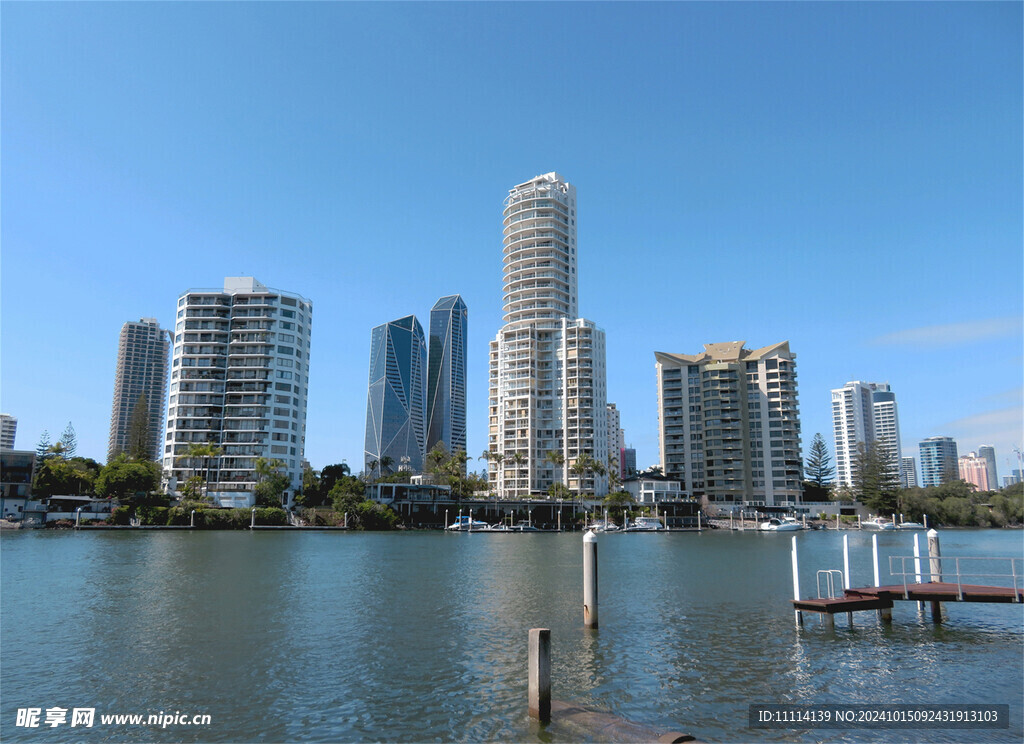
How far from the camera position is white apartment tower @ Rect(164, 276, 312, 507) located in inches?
5689

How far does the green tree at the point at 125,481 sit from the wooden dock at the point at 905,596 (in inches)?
4966

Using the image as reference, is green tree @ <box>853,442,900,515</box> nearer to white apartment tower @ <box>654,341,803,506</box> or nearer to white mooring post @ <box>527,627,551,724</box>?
white apartment tower @ <box>654,341,803,506</box>

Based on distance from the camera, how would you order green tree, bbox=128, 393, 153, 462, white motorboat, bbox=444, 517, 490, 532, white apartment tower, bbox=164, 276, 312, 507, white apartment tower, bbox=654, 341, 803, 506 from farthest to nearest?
white apartment tower, bbox=654, 341, 803, 506 → green tree, bbox=128, 393, 153, 462 → white apartment tower, bbox=164, 276, 312, 507 → white motorboat, bbox=444, 517, 490, 532

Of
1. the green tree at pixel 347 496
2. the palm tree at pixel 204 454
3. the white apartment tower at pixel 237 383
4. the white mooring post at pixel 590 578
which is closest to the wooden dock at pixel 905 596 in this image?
the white mooring post at pixel 590 578

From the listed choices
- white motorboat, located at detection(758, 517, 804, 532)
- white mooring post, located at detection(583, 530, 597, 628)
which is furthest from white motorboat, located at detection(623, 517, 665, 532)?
white mooring post, located at detection(583, 530, 597, 628)

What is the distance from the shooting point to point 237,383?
488 feet

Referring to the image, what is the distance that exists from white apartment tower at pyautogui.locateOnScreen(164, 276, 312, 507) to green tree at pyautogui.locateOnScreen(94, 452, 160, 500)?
40.2 feet

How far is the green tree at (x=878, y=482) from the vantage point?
181 metres

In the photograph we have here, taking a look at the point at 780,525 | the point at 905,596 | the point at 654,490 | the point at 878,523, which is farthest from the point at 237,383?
the point at 878,523

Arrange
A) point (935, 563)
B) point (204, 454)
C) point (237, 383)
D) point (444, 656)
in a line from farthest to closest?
point (237, 383)
point (204, 454)
point (935, 563)
point (444, 656)

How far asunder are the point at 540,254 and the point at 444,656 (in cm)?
16690

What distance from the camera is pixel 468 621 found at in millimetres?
34031

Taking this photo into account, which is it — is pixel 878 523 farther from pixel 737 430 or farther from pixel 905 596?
pixel 905 596

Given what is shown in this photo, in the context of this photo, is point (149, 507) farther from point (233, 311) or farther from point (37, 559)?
point (37, 559)
